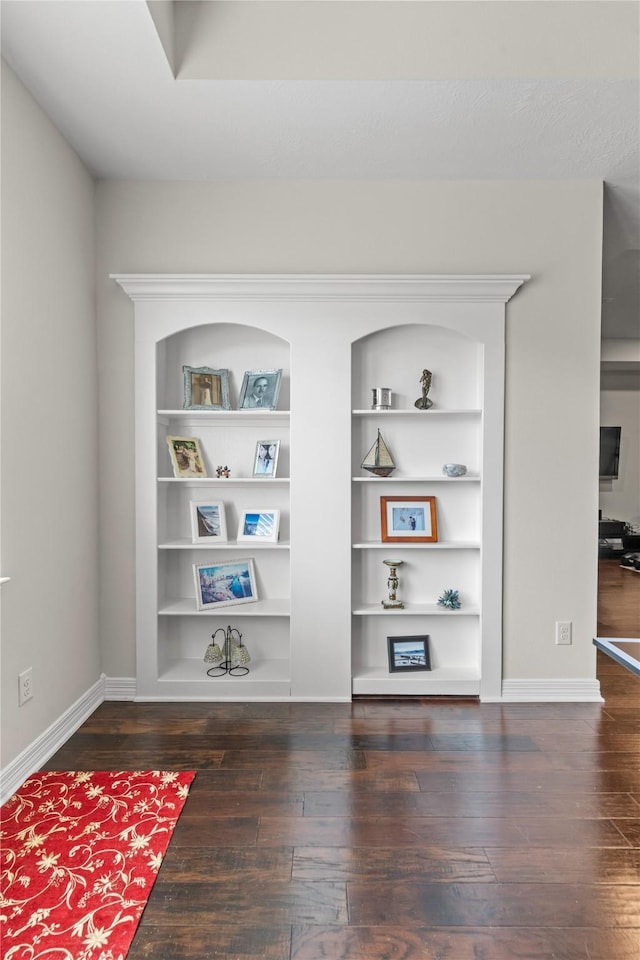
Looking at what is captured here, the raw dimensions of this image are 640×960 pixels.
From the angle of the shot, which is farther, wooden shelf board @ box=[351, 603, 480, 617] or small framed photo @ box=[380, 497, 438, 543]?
small framed photo @ box=[380, 497, 438, 543]

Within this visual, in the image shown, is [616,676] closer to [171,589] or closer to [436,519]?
[436,519]

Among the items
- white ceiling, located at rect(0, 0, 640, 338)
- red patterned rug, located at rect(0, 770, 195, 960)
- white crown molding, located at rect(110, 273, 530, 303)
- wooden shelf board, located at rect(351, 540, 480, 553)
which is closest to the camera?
red patterned rug, located at rect(0, 770, 195, 960)

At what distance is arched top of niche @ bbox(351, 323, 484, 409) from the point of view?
11.4ft

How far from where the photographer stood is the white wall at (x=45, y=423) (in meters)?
2.42

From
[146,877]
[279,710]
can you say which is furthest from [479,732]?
[146,877]

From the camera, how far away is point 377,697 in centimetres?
338

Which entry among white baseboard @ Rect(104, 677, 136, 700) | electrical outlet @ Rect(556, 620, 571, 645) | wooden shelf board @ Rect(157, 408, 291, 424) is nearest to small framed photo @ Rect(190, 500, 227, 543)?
wooden shelf board @ Rect(157, 408, 291, 424)

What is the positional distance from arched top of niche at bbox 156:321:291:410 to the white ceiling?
88 cm

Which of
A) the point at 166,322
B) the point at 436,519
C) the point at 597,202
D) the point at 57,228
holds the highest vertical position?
the point at 597,202

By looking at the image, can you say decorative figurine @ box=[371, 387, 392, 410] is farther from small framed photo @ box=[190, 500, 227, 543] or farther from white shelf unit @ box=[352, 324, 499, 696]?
small framed photo @ box=[190, 500, 227, 543]

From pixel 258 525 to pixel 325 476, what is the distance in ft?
1.53

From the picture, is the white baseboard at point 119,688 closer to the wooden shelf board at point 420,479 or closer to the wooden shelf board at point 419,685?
the wooden shelf board at point 419,685

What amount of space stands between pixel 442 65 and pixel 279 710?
115 inches

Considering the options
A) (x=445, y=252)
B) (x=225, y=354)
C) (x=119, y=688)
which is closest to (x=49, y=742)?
(x=119, y=688)
